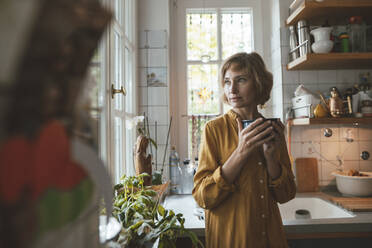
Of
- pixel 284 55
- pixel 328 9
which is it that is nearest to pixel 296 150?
pixel 284 55

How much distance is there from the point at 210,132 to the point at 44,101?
0.89 meters

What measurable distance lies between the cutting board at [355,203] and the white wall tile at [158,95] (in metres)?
1.42

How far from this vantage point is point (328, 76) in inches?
77.9

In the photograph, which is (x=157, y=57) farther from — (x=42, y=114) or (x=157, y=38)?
(x=42, y=114)

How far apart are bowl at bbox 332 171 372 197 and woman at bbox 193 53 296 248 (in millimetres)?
1024

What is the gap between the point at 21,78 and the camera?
13 cm

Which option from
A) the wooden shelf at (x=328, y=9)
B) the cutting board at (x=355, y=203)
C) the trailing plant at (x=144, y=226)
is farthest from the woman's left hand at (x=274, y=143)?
the wooden shelf at (x=328, y=9)

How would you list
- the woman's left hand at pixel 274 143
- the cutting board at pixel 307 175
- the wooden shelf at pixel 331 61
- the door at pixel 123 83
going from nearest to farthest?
the woman's left hand at pixel 274 143, the door at pixel 123 83, the wooden shelf at pixel 331 61, the cutting board at pixel 307 175

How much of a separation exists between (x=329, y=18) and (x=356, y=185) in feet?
4.20

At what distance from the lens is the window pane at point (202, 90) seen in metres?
2.26

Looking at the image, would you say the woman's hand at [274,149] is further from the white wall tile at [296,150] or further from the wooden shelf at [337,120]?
the white wall tile at [296,150]

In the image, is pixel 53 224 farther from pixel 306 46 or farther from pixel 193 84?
pixel 193 84

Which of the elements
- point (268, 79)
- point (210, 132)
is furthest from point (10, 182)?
point (268, 79)

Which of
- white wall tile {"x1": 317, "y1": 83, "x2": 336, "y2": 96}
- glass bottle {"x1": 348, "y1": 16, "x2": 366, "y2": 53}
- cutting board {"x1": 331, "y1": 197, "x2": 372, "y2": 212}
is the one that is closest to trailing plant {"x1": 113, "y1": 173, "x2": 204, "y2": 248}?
cutting board {"x1": 331, "y1": 197, "x2": 372, "y2": 212}
